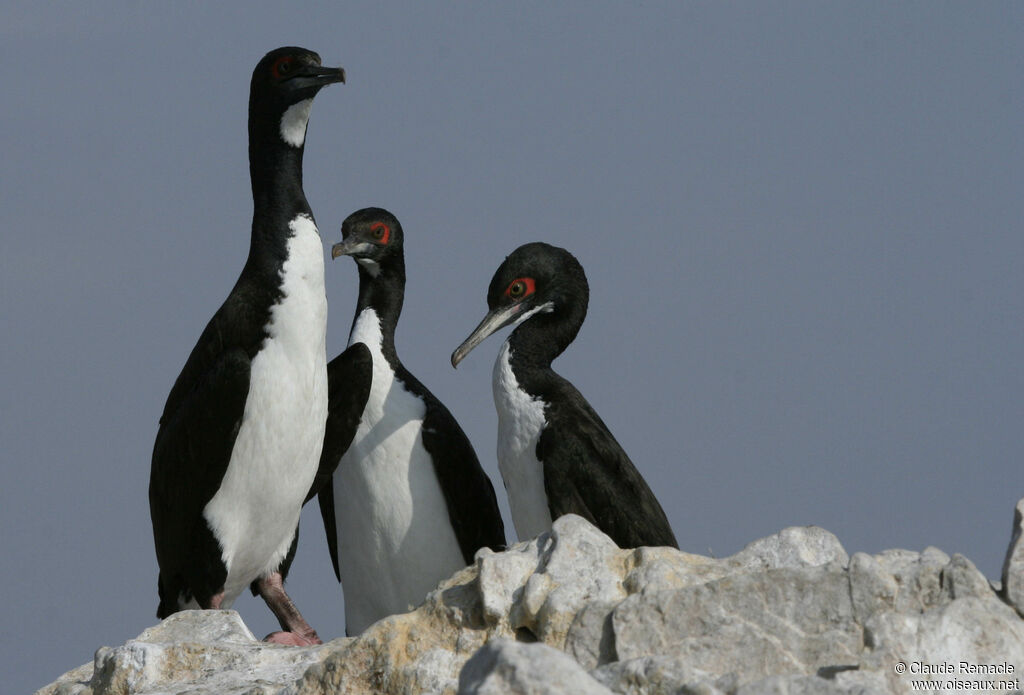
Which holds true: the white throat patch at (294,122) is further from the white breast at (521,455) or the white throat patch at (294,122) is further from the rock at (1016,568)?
the rock at (1016,568)

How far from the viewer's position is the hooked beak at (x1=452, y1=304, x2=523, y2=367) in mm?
10180

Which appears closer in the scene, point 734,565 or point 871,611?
point 871,611

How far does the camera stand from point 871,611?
4.79 meters

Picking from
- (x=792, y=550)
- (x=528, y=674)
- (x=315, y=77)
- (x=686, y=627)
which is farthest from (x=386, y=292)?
(x=528, y=674)

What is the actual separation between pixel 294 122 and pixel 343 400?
1965 millimetres

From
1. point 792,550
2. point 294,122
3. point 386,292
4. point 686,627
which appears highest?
point 294,122

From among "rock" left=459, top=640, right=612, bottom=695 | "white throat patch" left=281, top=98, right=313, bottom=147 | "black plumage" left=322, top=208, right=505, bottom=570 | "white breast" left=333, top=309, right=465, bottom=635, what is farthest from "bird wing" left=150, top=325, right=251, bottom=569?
"rock" left=459, top=640, right=612, bottom=695

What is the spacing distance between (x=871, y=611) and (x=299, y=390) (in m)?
5.05

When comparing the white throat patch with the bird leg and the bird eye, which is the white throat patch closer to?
the bird eye

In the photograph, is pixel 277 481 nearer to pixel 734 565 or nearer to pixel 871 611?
pixel 734 565

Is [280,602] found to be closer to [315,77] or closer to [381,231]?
[381,231]

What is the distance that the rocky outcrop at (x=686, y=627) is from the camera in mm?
4348

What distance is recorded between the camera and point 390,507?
34.4 ft

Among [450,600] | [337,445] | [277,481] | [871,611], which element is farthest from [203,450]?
[871,611]
